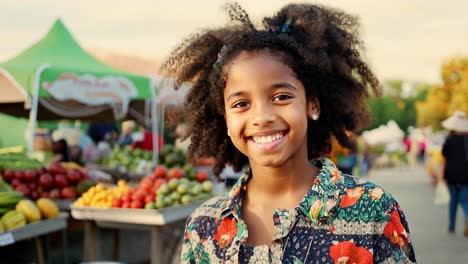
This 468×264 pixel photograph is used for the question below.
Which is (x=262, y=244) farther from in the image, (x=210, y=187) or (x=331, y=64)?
(x=210, y=187)

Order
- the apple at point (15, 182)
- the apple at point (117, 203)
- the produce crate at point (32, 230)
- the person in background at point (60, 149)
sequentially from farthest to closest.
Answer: the person in background at point (60, 149), the apple at point (15, 182), the apple at point (117, 203), the produce crate at point (32, 230)

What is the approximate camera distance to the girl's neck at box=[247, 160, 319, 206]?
1.92m

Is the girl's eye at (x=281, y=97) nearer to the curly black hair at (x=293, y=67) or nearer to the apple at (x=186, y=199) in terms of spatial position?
the curly black hair at (x=293, y=67)

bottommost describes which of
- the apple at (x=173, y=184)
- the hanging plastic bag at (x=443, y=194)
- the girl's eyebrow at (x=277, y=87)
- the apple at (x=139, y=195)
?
the hanging plastic bag at (x=443, y=194)

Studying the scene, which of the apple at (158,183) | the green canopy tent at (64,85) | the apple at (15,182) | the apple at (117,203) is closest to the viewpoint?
the apple at (117,203)

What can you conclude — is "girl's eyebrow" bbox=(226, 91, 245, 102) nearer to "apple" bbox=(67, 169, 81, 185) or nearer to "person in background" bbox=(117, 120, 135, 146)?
"apple" bbox=(67, 169, 81, 185)

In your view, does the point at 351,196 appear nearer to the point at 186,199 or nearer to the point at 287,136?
the point at 287,136

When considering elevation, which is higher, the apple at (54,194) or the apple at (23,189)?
the apple at (23,189)

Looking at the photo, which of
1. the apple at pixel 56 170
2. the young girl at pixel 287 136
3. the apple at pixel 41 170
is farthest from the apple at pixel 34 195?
the young girl at pixel 287 136

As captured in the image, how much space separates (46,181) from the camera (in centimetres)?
633

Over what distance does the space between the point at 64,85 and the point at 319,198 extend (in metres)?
7.00

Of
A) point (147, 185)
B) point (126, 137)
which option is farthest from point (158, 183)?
point (126, 137)

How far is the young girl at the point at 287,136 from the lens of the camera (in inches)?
68.6

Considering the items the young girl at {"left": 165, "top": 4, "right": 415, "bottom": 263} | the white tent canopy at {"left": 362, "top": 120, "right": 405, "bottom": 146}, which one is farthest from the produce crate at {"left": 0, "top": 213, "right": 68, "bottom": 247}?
the white tent canopy at {"left": 362, "top": 120, "right": 405, "bottom": 146}
